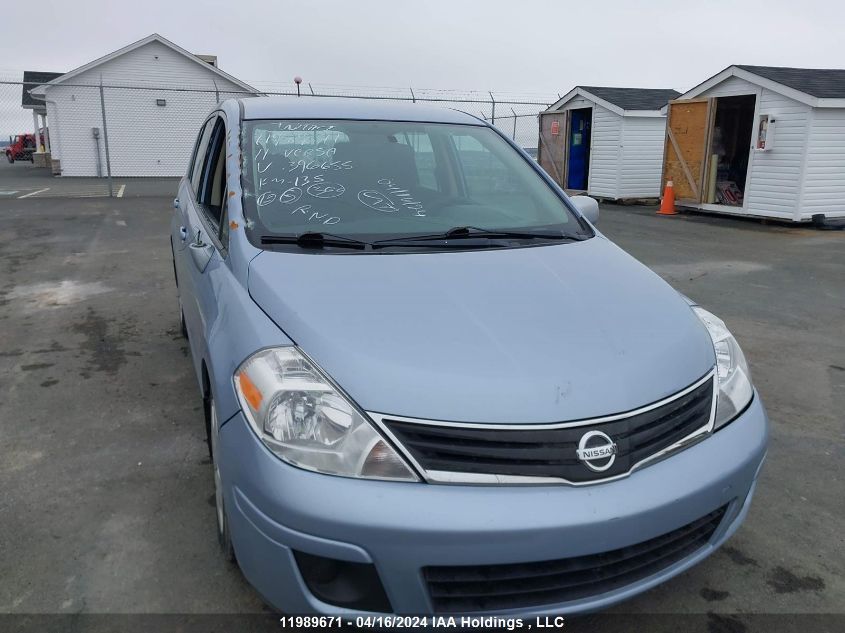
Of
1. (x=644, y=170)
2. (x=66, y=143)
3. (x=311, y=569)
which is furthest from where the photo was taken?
(x=66, y=143)

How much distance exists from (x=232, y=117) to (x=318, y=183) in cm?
69

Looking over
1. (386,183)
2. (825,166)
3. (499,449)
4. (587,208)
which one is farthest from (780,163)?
(499,449)

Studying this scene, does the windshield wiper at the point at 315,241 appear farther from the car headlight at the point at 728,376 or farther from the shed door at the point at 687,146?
the shed door at the point at 687,146

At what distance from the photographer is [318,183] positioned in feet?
9.94

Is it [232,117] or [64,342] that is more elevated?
[232,117]

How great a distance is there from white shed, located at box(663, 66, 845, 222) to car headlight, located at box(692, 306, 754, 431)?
12033mm

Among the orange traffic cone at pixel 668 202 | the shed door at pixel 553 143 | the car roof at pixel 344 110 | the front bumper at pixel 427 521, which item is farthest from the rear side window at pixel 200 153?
the shed door at pixel 553 143

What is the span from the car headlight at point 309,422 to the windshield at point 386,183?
812 mm

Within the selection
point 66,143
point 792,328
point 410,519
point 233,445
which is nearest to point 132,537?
point 233,445

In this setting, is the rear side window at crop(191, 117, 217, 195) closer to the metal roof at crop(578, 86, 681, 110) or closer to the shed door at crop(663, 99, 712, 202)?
the shed door at crop(663, 99, 712, 202)

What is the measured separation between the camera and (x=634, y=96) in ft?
59.1

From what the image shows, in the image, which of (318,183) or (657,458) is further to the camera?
(318,183)

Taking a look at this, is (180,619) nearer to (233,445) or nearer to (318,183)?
(233,445)

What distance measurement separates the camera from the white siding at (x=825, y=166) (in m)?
12.5
